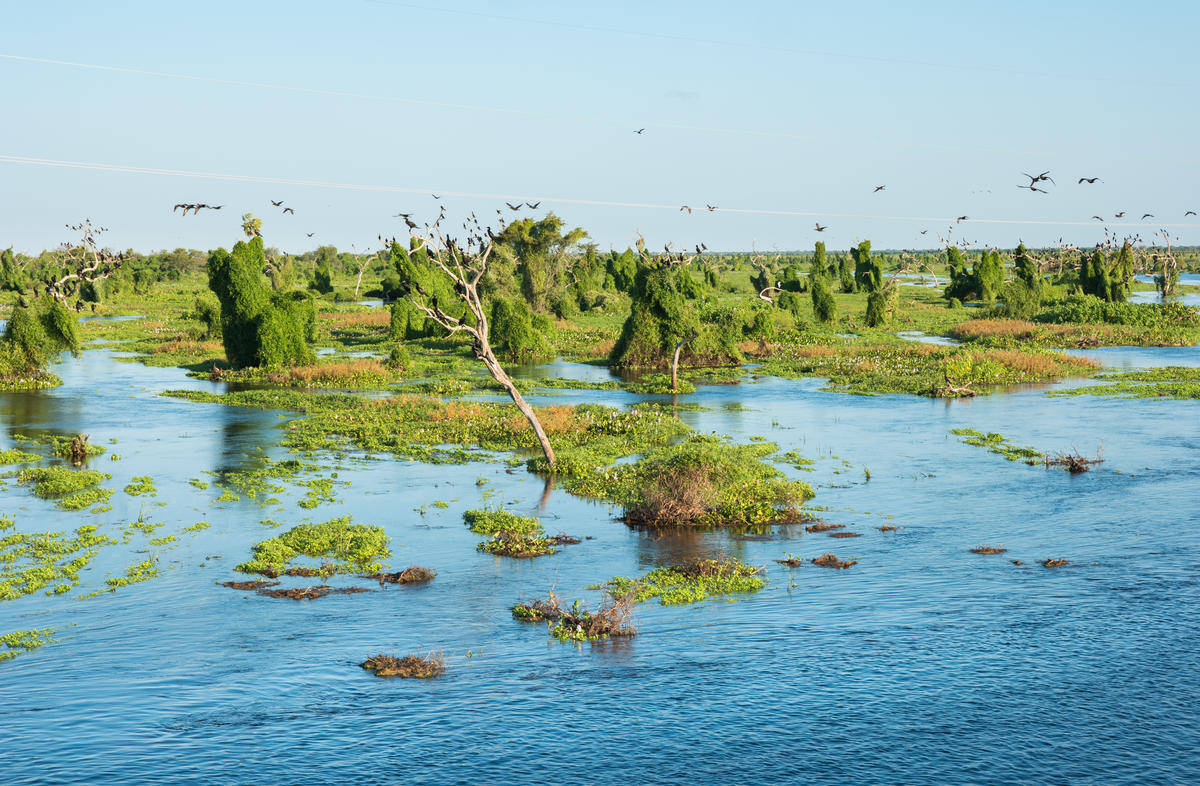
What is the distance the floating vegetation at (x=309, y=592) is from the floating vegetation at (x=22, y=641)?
4.71 metres

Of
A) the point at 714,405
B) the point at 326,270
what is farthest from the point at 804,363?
the point at 326,270

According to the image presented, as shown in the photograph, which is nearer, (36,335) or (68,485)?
(68,485)

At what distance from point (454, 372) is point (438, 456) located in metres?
28.0

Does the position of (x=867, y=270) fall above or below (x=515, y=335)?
above

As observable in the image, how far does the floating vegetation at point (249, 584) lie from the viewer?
25891mm

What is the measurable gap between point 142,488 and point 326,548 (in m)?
10.8

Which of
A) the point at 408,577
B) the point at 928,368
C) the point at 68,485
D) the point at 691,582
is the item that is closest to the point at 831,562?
the point at 691,582

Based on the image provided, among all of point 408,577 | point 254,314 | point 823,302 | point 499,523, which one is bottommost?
point 408,577

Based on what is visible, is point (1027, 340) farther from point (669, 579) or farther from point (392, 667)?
point (392, 667)

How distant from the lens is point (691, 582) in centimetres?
2627

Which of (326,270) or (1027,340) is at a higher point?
(326,270)

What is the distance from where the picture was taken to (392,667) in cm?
2094

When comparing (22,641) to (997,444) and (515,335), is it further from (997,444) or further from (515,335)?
(515,335)

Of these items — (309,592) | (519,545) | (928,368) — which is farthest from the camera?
(928,368)
